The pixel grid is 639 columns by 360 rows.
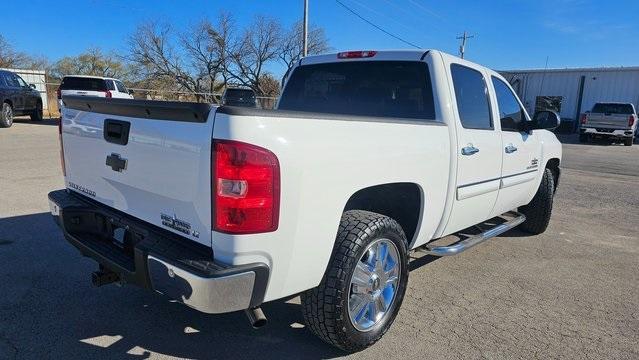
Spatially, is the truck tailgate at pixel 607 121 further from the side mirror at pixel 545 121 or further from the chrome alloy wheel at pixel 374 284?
the chrome alloy wheel at pixel 374 284

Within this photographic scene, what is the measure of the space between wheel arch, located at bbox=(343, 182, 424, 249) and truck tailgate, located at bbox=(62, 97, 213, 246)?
3.68 feet

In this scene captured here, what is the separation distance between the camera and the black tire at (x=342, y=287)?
262 cm

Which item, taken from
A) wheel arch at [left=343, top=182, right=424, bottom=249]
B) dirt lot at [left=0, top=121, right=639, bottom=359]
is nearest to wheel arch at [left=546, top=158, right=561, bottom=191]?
dirt lot at [left=0, top=121, right=639, bottom=359]

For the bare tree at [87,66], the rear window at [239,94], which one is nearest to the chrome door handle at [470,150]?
the rear window at [239,94]

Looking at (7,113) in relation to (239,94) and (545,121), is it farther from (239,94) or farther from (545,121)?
(545,121)

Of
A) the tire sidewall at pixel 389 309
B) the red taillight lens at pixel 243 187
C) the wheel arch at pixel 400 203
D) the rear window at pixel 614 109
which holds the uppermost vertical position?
the rear window at pixel 614 109

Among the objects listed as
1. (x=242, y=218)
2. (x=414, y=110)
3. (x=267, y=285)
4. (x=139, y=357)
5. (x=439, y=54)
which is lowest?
(x=139, y=357)

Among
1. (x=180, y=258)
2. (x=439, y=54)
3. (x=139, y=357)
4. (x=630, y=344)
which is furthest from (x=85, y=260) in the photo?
(x=630, y=344)

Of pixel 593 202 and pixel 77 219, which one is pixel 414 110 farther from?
pixel 593 202

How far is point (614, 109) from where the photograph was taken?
72.9 feet

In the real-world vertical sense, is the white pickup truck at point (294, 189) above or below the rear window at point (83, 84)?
below

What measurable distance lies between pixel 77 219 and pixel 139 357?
97 centimetres

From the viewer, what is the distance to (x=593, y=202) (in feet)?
26.5

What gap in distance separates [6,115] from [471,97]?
16941 millimetres
